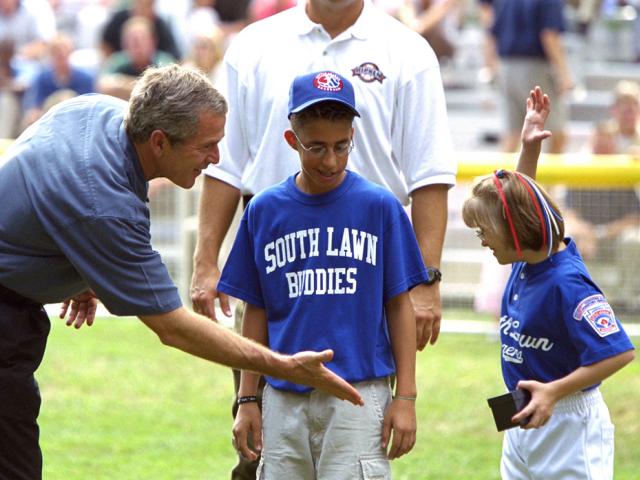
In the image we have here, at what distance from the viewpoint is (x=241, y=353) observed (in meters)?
4.30

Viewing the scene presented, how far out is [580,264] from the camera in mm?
4602

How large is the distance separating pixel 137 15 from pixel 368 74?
9.85 metres

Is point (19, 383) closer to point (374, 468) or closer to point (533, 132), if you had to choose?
point (374, 468)

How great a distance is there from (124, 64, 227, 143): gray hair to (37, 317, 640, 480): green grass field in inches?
112

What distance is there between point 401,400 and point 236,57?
153cm

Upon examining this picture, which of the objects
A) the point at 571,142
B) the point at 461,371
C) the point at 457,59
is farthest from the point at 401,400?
the point at 457,59

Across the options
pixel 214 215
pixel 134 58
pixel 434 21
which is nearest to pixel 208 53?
pixel 134 58

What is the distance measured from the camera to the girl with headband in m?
4.39

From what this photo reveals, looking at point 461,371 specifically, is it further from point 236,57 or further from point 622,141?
point 236,57

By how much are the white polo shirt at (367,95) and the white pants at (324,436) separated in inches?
35.1

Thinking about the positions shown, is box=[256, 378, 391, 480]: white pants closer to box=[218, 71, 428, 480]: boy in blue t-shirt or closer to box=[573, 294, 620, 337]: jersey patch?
box=[218, 71, 428, 480]: boy in blue t-shirt

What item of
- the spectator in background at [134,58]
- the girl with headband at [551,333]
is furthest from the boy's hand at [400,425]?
the spectator in background at [134,58]

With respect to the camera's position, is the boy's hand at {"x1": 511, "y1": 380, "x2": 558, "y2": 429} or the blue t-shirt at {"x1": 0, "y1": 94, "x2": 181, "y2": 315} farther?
the boy's hand at {"x1": 511, "y1": 380, "x2": 558, "y2": 429}

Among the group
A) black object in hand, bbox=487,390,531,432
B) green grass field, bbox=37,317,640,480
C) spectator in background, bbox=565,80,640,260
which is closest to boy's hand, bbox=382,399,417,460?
black object in hand, bbox=487,390,531,432
